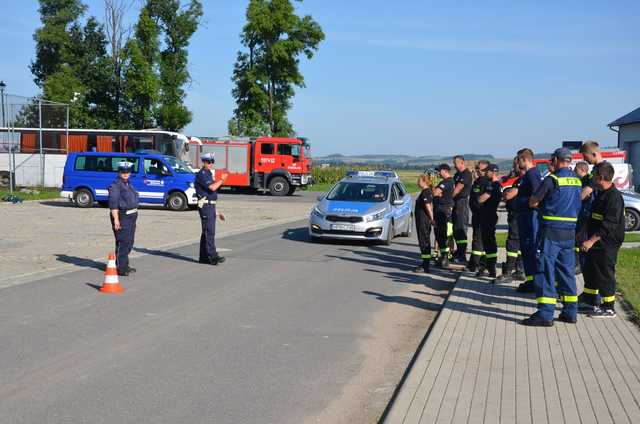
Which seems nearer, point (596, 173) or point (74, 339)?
point (74, 339)

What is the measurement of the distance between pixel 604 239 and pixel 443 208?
4.94 m

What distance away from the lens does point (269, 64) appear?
2293 inches

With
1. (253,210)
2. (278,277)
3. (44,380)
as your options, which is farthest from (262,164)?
(44,380)

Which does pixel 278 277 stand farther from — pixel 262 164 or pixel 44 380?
pixel 262 164

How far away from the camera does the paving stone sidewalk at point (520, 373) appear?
5004 mm

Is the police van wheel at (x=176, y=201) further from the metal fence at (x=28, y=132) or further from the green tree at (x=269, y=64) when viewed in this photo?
the green tree at (x=269, y=64)

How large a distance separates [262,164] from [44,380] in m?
35.9

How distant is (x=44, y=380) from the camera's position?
585 cm

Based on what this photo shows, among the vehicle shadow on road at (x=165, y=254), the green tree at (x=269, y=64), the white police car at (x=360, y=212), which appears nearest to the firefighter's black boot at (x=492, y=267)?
the white police car at (x=360, y=212)

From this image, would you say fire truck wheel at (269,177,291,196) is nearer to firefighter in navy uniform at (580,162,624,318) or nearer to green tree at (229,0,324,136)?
green tree at (229,0,324,136)

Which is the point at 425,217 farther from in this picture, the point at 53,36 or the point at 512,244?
the point at 53,36

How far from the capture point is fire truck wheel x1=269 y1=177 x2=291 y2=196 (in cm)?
4103

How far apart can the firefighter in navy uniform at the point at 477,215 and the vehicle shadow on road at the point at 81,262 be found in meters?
6.09

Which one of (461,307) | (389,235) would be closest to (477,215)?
(461,307)
